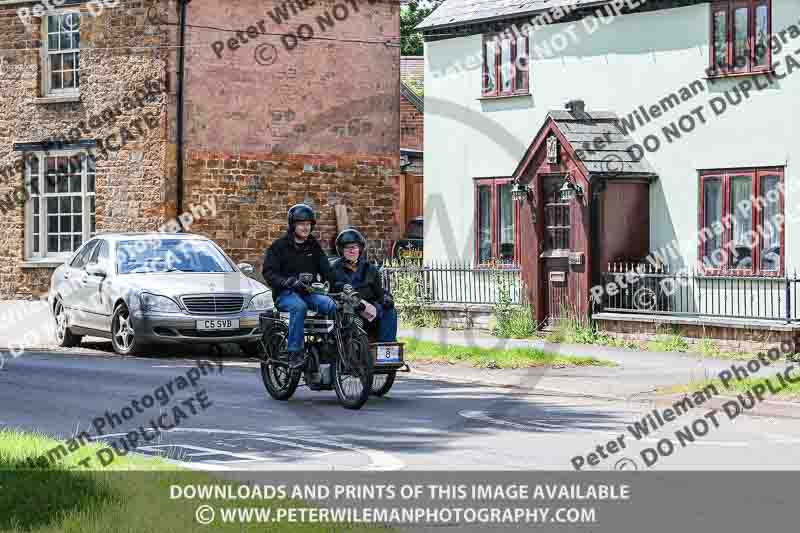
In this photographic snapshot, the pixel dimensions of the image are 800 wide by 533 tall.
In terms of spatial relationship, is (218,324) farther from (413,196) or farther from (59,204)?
(413,196)

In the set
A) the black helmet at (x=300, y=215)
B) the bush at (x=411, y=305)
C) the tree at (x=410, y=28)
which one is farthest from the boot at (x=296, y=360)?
the tree at (x=410, y=28)

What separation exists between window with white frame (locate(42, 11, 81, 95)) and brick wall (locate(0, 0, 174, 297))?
213 mm

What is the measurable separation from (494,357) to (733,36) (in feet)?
23.4

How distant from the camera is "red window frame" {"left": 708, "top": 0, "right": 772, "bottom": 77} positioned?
70.1ft

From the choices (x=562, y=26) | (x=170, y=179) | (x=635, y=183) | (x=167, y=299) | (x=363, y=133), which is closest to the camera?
(x=167, y=299)

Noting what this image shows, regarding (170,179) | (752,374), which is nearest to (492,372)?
(752,374)

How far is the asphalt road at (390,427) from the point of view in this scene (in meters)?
10.1

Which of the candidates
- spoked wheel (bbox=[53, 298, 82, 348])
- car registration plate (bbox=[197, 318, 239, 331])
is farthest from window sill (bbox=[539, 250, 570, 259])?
spoked wheel (bbox=[53, 298, 82, 348])

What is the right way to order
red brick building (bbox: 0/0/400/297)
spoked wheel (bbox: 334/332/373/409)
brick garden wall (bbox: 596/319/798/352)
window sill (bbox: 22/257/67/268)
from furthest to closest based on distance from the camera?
1. window sill (bbox: 22/257/67/268)
2. red brick building (bbox: 0/0/400/297)
3. brick garden wall (bbox: 596/319/798/352)
4. spoked wheel (bbox: 334/332/373/409)

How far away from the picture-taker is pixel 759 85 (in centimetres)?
2150

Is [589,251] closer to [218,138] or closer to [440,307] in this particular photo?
[440,307]

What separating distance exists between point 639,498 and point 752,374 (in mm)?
8520

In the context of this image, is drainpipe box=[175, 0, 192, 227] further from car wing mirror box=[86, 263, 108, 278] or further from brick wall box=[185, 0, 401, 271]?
car wing mirror box=[86, 263, 108, 278]

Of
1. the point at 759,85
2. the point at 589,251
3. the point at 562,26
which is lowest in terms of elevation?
the point at 589,251
